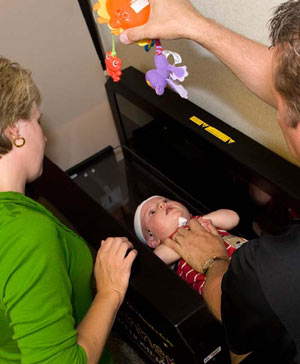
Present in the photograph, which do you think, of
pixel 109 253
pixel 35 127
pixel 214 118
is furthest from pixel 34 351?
pixel 214 118

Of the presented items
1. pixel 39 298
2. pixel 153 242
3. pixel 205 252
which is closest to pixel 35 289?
pixel 39 298

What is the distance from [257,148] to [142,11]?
0.53 meters

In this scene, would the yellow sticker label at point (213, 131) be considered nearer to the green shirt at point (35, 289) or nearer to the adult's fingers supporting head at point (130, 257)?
the adult's fingers supporting head at point (130, 257)

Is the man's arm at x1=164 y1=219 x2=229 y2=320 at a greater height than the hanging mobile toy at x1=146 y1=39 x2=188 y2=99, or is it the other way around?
the hanging mobile toy at x1=146 y1=39 x2=188 y2=99

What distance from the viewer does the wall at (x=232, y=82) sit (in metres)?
1.09

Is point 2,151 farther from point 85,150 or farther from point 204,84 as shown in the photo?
point 85,150

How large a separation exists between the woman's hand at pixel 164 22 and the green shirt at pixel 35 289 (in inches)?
18.8

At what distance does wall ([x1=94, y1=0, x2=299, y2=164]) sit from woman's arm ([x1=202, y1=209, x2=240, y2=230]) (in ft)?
0.86

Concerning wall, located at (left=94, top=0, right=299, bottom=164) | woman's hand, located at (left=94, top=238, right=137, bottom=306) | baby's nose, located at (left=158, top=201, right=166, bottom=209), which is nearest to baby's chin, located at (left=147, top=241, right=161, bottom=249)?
baby's nose, located at (left=158, top=201, right=166, bottom=209)

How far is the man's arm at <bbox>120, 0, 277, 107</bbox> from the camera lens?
98cm

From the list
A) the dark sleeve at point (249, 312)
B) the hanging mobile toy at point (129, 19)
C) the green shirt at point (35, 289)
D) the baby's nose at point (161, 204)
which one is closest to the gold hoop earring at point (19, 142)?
the green shirt at point (35, 289)

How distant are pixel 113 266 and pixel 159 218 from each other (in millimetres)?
417

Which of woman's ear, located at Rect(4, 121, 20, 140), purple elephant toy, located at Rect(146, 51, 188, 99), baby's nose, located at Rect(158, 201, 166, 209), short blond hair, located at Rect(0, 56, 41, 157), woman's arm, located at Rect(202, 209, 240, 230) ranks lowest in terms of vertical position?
woman's arm, located at Rect(202, 209, 240, 230)

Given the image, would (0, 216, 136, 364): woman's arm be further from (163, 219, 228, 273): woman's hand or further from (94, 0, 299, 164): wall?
(94, 0, 299, 164): wall
